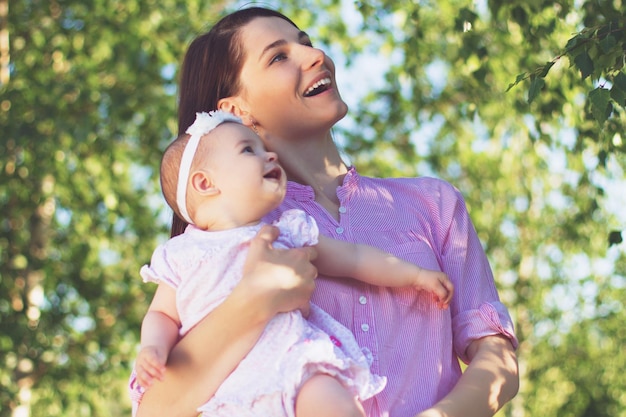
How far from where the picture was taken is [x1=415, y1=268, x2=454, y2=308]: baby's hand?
222 centimetres

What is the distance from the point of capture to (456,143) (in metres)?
9.48

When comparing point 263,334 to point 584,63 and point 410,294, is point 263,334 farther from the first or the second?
point 584,63

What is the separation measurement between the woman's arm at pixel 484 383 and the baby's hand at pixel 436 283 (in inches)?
5.8

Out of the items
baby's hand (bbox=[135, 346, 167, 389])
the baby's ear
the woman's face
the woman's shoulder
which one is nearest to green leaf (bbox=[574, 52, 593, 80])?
the woman's shoulder

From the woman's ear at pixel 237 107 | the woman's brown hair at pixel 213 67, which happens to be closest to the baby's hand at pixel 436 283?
the woman's ear at pixel 237 107

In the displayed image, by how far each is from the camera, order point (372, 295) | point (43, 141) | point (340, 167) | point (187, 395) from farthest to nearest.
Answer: point (43, 141), point (340, 167), point (372, 295), point (187, 395)

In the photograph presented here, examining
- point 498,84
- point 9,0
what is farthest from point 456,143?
point 9,0

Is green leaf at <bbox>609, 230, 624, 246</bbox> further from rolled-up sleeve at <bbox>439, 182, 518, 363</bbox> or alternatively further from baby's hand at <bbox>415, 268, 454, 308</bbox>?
baby's hand at <bbox>415, 268, 454, 308</bbox>

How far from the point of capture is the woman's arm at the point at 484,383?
6.93ft

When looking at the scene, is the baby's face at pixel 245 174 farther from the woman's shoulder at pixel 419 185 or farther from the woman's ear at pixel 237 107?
the woman's shoulder at pixel 419 185

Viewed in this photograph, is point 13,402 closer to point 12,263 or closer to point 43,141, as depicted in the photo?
point 12,263

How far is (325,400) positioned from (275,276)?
0.89 feet

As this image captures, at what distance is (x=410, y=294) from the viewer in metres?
2.30

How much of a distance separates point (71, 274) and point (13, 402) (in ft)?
4.64
